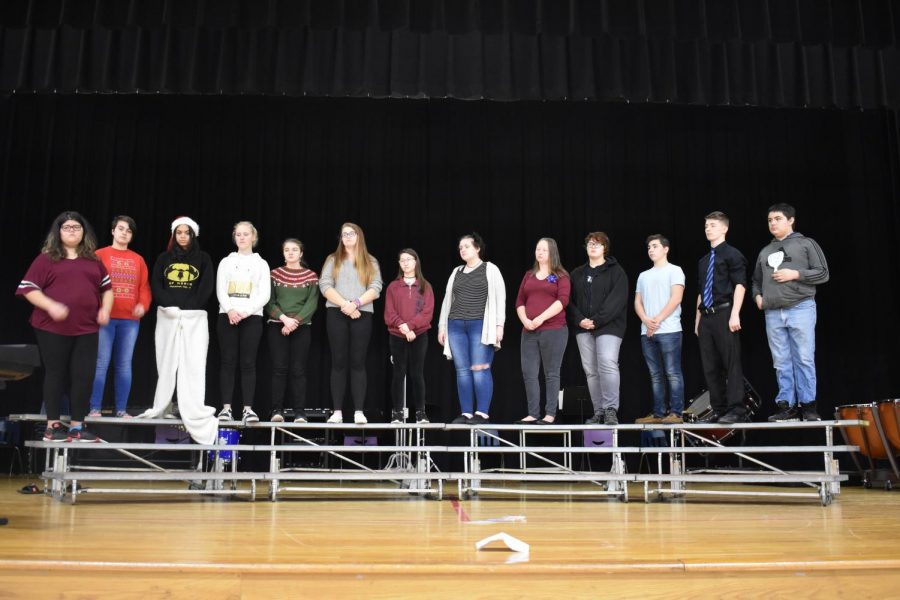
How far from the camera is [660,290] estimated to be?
530 centimetres

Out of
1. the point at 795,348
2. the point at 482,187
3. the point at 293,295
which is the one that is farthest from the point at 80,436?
the point at 482,187

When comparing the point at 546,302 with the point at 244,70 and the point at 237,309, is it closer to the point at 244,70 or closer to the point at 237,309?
the point at 237,309

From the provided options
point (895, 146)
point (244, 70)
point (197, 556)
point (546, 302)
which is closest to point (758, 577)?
point (197, 556)

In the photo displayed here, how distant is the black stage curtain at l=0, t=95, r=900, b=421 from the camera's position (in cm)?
830

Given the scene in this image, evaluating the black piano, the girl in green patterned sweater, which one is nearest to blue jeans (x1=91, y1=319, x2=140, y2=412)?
the girl in green patterned sweater

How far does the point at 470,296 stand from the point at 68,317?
2459mm

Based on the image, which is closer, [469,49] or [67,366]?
[67,366]

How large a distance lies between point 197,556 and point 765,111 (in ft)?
27.2

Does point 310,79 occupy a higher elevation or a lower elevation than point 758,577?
higher

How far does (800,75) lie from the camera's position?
645 centimetres

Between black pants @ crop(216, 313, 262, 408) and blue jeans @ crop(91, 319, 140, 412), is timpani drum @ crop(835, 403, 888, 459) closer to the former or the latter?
black pants @ crop(216, 313, 262, 408)

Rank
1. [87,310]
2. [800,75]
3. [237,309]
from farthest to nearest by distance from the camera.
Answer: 1. [800,75]
2. [237,309]
3. [87,310]

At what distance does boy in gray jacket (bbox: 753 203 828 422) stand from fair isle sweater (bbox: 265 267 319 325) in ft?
9.75

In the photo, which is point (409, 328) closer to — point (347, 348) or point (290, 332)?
point (347, 348)
